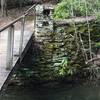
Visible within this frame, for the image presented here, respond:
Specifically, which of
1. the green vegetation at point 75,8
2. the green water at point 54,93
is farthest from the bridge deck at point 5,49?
the green water at point 54,93

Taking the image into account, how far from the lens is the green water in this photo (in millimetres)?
8867

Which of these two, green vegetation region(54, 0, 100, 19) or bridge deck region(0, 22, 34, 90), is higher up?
green vegetation region(54, 0, 100, 19)

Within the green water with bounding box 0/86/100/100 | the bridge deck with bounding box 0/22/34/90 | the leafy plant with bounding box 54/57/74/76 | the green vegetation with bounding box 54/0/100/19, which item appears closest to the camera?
the bridge deck with bounding box 0/22/34/90

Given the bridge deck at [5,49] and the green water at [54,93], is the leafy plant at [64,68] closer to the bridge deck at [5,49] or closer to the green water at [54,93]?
the green water at [54,93]

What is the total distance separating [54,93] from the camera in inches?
357

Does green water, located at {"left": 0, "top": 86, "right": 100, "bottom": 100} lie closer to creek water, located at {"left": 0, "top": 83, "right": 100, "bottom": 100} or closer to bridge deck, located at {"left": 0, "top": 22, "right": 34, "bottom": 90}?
creek water, located at {"left": 0, "top": 83, "right": 100, "bottom": 100}

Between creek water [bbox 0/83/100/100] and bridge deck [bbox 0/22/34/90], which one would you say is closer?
bridge deck [bbox 0/22/34/90]

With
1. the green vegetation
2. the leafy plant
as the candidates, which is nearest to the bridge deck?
the green vegetation

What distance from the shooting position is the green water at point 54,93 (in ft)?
29.1

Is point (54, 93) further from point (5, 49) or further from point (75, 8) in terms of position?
point (75, 8)

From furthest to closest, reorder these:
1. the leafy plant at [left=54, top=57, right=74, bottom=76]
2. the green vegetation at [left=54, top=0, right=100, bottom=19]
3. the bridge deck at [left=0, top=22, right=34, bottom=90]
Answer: the green vegetation at [left=54, top=0, right=100, bottom=19]
the leafy plant at [left=54, top=57, right=74, bottom=76]
the bridge deck at [left=0, top=22, right=34, bottom=90]

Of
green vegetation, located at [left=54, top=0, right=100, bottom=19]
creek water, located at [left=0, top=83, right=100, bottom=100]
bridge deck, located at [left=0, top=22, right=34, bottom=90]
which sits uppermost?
green vegetation, located at [left=54, top=0, right=100, bottom=19]

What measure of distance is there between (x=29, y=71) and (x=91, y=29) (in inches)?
75.2

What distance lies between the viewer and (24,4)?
13.1 meters
